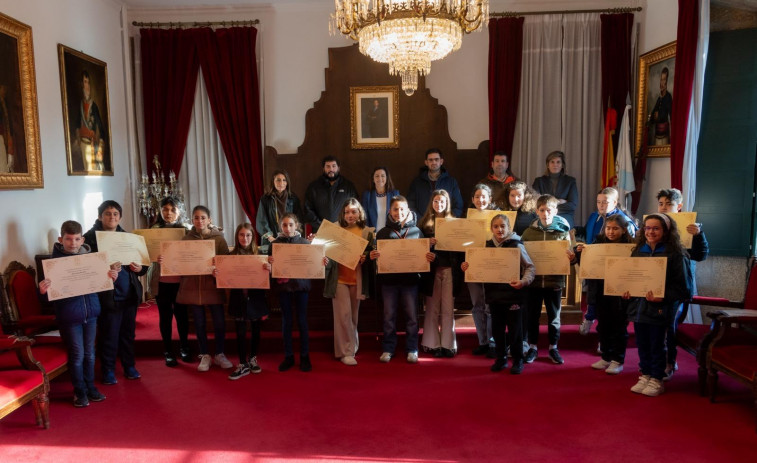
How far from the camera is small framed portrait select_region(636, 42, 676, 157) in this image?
5.96 m

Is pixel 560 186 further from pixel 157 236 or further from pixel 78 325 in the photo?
pixel 78 325

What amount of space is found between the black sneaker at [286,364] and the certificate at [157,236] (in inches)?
57.7

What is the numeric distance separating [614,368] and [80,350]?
432cm

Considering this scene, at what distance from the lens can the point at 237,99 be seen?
→ 279 inches

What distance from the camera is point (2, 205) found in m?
4.60

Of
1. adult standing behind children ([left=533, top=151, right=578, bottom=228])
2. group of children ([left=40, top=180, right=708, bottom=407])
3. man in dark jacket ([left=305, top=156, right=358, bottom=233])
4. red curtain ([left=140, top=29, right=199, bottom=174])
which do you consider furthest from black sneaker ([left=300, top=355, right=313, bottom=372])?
red curtain ([left=140, top=29, right=199, bottom=174])

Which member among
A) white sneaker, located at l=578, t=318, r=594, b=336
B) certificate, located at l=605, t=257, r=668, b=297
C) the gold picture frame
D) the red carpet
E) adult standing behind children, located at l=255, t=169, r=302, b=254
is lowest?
the red carpet

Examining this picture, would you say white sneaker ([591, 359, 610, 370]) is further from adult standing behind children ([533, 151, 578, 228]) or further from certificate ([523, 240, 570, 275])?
adult standing behind children ([533, 151, 578, 228])

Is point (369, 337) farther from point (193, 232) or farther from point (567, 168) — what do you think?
point (567, 168)

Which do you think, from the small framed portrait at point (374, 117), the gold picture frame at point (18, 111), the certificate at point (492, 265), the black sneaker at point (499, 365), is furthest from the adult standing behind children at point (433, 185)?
the gold picture frame at point (18, 111)

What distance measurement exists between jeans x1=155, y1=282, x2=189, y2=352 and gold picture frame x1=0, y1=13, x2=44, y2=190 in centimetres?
165

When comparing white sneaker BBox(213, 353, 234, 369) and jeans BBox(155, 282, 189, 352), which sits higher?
jeans BBox(155, 282, 189, 352)

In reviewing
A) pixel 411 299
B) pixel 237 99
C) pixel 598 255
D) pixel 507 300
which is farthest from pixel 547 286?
pixel 237 99

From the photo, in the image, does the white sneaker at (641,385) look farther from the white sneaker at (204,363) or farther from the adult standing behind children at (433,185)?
the white sneaker at (204,363)
